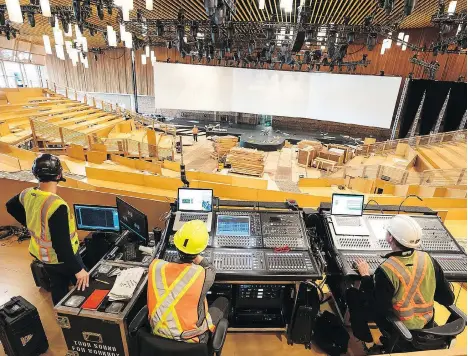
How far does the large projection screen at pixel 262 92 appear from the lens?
44.9ft

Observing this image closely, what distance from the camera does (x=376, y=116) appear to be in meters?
13.0

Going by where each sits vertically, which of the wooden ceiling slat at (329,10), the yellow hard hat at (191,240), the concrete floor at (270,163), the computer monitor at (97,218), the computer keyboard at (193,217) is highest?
the wooden ceiling slat at (329,10)

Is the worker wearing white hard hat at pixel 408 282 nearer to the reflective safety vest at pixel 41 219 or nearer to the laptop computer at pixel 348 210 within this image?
the laptop computer at pixel 348 210

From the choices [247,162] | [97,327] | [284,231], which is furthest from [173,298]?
[247,162]

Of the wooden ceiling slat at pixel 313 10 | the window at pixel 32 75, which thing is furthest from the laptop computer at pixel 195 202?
the window at pixel 32 75

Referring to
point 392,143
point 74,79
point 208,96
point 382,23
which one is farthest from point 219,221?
point 74,79

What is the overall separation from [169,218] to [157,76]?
46.4 feet

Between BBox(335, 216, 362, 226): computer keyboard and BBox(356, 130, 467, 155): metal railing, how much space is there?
1075 centimetres

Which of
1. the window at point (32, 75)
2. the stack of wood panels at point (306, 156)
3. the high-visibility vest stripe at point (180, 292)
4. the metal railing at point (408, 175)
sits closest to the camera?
the high-visibility vest stripe at point (180, 292)

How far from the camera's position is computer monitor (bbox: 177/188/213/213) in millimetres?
2799

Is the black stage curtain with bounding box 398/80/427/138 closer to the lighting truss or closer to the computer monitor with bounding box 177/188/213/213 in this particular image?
the lighting truss

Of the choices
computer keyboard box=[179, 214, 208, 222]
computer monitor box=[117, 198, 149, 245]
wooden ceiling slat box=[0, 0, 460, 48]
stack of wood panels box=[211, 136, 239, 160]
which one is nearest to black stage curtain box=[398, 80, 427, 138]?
wooden ceiling slat box=[0, 0, 460, 48]

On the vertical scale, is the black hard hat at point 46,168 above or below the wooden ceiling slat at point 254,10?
below

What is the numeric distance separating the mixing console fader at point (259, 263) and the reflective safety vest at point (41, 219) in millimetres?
917
